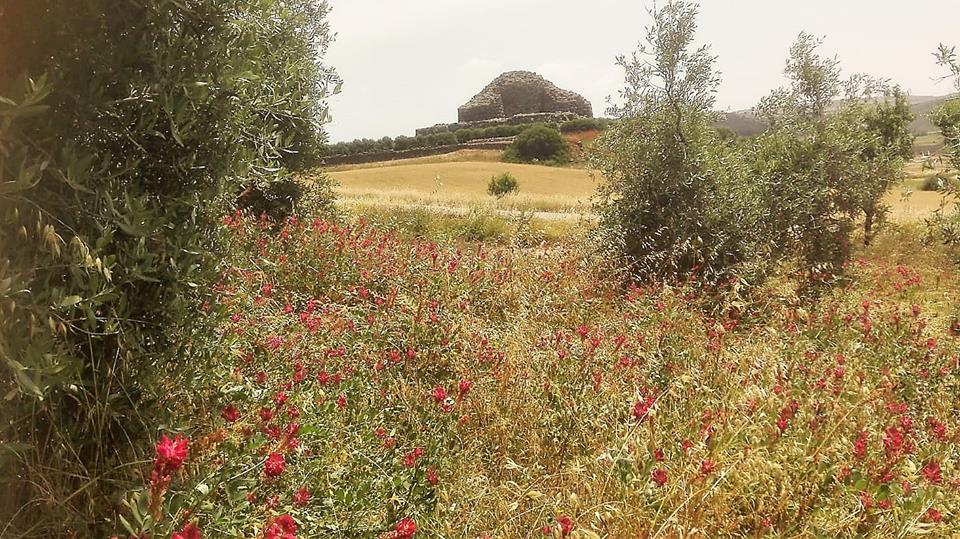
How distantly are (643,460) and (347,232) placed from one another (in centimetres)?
731

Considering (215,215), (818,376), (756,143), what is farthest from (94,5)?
(756,143)

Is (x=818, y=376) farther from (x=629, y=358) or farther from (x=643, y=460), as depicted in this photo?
(x=643, y=460)

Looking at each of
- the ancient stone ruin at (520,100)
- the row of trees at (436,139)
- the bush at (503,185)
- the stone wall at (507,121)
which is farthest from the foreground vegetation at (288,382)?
the ancient stone ruin at (520,100)

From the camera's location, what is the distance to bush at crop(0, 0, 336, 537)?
7.99 ft

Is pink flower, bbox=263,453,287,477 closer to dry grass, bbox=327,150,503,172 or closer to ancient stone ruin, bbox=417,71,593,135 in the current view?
dry grass, bbox=327,150,503,172

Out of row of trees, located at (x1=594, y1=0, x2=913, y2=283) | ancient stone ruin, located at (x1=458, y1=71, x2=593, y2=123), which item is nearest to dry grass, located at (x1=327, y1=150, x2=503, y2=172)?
ancient stone ruin, located at (x1=458, y1=71, x2=593, y2=123)

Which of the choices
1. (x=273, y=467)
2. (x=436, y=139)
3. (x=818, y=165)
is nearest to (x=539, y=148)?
(x=436, y=139)

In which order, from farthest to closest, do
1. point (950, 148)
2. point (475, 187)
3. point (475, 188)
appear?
point (475, 187) < point (475, 188) < point (950, 148)

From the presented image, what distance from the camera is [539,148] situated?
55.6m

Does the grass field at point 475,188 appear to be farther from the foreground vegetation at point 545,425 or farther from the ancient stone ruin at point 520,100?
the ancient stone ruin at point 520,100

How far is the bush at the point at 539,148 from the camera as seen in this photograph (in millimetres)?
54875

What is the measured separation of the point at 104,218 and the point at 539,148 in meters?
54.8

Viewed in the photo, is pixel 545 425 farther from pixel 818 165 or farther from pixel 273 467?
pixel 818 165

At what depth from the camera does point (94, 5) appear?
9.05ft
